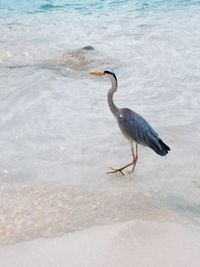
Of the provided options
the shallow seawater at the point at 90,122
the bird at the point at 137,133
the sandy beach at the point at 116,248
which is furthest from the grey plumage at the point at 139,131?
the sandy beach at the point at 116,248

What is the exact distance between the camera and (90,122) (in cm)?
650

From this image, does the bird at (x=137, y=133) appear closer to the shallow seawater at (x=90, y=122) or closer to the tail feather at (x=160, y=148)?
the tail feather at (x=160, y=148)

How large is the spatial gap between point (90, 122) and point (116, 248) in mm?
2751

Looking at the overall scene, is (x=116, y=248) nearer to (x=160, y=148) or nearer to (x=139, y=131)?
(x=160, y=148)

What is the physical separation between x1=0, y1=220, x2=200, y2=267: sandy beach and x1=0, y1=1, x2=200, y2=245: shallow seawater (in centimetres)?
16

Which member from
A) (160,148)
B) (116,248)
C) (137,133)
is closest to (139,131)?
(137,133)

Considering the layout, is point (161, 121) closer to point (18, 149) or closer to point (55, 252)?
point (18, 149)

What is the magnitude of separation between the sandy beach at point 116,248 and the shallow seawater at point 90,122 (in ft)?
0.54

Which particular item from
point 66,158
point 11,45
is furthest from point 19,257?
point 11,45

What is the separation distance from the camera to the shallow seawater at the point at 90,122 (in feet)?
14.9

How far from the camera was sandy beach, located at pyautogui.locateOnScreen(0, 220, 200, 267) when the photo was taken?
375 cm

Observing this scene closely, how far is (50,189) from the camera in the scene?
4867mm

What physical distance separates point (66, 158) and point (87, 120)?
112cm

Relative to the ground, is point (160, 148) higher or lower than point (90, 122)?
higher
